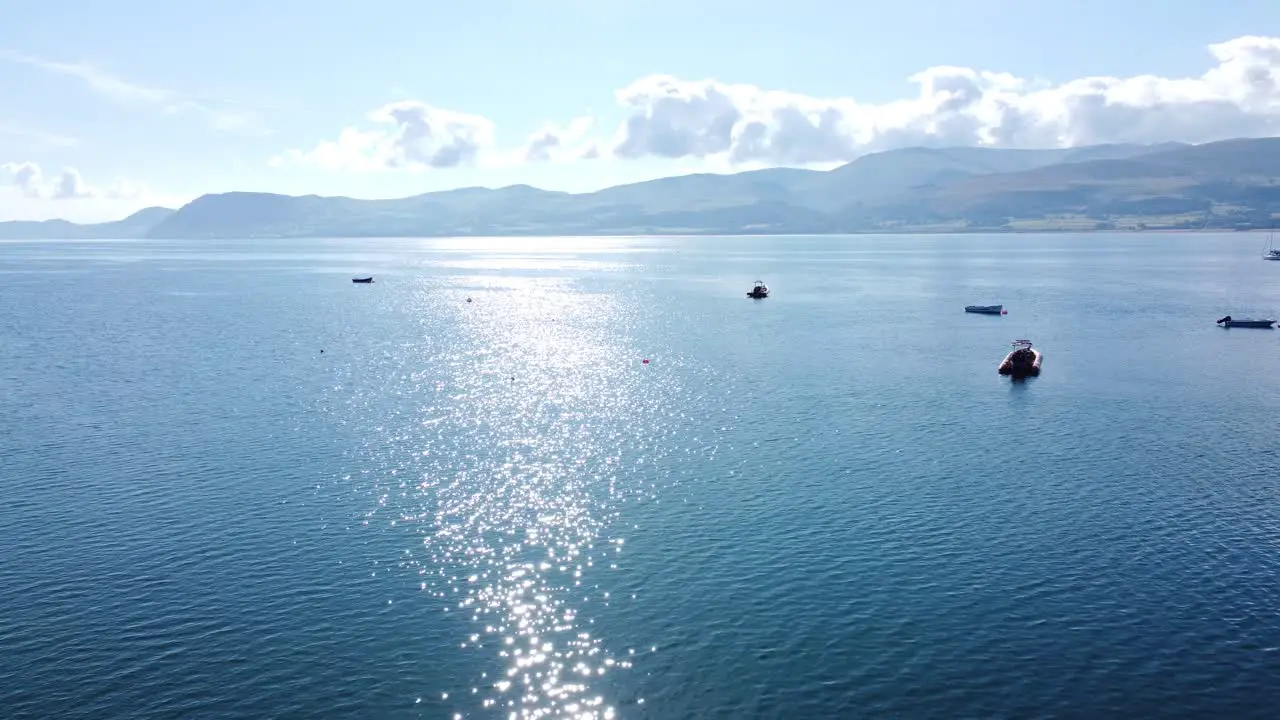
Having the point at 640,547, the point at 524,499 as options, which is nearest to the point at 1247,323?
the point at 640,547

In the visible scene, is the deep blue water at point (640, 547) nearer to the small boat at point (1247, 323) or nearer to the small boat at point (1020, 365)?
the small boat at point (1020, 365)

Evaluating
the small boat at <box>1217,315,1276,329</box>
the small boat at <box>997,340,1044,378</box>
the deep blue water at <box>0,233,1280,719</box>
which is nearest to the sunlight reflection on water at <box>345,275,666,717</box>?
the deep blue water at <box>0,233,1280,719</box>

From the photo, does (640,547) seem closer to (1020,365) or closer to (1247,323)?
(1020,365)

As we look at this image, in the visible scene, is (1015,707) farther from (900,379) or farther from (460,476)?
(900,379)

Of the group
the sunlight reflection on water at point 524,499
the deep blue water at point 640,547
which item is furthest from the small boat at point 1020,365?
the sunlight reflection on water at point 524,499

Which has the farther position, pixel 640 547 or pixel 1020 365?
pixel 1020 365

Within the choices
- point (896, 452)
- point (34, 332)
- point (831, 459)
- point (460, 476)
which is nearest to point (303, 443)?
point (460, 476)

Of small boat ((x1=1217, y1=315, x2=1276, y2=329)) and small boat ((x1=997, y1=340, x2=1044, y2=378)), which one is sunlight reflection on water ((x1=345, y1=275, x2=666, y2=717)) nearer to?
small boat ((x1=997, y1=340, x2=1044, y2=378))

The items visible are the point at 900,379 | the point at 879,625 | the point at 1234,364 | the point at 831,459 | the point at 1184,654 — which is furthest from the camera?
the point at 1234,364
